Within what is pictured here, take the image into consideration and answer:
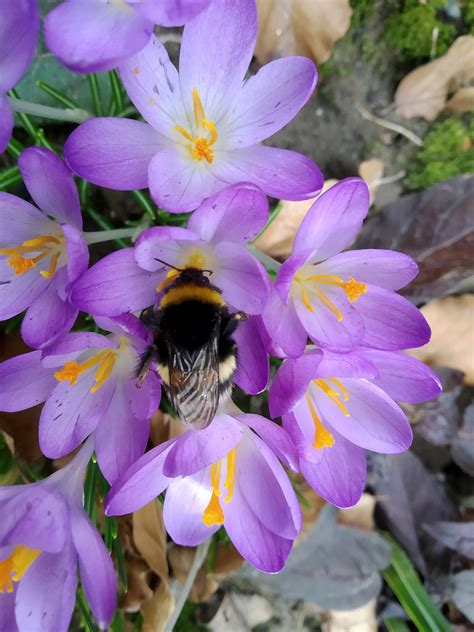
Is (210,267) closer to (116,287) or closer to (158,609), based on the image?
(116,287)

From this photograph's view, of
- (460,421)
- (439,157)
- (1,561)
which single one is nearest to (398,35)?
(439,157)

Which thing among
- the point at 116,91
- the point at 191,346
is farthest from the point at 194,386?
the point at 116,91

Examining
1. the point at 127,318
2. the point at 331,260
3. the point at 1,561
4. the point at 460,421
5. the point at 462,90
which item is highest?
the point at 462,90

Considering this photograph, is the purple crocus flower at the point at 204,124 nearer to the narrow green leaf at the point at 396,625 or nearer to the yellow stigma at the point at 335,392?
the yellow stigma at the point at 335,392

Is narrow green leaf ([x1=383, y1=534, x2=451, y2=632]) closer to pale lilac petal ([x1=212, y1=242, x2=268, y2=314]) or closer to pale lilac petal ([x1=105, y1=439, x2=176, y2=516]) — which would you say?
pale lilac petal ([x1=105, y1=439, x2=176, y2=516])

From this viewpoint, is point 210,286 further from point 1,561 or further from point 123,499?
point 1,561
